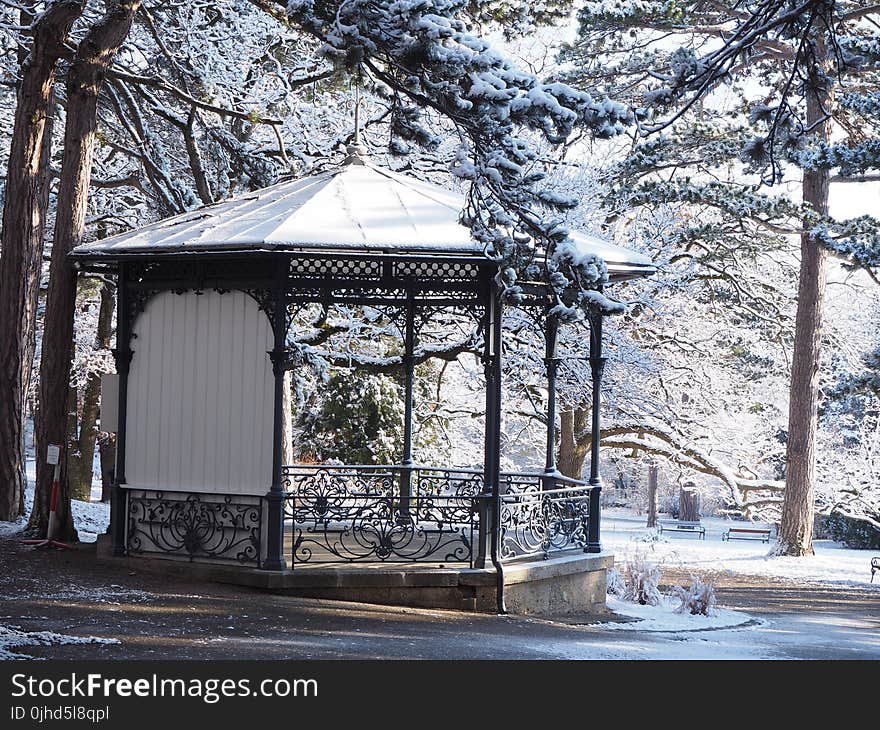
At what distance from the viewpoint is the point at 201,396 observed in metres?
11.3

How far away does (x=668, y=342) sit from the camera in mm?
25359

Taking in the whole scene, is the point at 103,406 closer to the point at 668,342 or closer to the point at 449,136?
the point at 449,136

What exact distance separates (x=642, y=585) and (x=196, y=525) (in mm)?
5032

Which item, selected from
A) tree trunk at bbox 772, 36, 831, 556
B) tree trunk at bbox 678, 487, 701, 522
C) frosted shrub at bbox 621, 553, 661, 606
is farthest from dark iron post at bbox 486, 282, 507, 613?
tree trunk at bbox 678, 487, 701, 522

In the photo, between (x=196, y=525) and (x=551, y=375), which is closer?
(x=196, y=525)

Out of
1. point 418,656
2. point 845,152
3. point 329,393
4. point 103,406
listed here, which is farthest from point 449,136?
point 418,656

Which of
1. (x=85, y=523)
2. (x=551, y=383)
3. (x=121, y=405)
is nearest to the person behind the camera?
(x=121, y=405)

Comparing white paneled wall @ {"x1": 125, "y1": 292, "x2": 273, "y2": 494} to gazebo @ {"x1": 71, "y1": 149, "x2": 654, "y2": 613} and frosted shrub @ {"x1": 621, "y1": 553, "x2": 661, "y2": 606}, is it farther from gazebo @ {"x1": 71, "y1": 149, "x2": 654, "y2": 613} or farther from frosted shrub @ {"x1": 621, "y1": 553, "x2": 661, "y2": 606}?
frosted shrub @ {"x1": 621, "y1": 553, "x2": 661, "y2": 606}

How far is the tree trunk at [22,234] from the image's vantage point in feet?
43.9

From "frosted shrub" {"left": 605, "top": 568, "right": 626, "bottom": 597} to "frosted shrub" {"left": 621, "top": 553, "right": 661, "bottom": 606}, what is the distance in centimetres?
4

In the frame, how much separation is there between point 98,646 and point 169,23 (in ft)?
36.0

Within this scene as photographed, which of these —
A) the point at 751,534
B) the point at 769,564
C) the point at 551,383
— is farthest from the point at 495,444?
the point at 751,534

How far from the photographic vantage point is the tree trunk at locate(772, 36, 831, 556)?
22.5 metres

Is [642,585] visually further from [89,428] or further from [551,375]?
[89,428]
